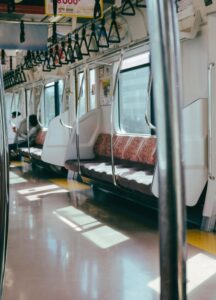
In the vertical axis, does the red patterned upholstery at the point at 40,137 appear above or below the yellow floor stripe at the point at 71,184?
above

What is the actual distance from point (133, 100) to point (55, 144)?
2.42m

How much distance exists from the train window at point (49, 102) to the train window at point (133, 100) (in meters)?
4.98

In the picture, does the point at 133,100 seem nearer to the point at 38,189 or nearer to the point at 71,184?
the point at 71,184

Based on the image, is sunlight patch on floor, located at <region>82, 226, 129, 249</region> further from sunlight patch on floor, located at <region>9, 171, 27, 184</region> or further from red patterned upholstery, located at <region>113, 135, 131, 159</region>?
sunlight patch on floor, located at <region>9, 171, 27, 184</region>

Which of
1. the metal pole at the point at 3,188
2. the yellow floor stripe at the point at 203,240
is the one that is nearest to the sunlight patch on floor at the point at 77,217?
the yellow floor stripe at the point at 203,240

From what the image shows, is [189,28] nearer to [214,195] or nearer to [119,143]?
[214,195]

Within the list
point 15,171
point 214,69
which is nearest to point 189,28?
point 214,69

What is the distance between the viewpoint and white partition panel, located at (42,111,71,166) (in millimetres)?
9492

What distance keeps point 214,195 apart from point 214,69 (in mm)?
1258

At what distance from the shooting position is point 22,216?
600cm

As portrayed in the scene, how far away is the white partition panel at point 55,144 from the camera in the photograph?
949 cm

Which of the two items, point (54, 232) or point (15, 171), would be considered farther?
point (15, 171)

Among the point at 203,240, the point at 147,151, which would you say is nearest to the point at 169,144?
the point at 203,240

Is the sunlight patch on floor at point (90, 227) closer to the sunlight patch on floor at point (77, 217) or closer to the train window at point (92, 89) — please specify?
the sunlight patch on floor at point (77, 217)
